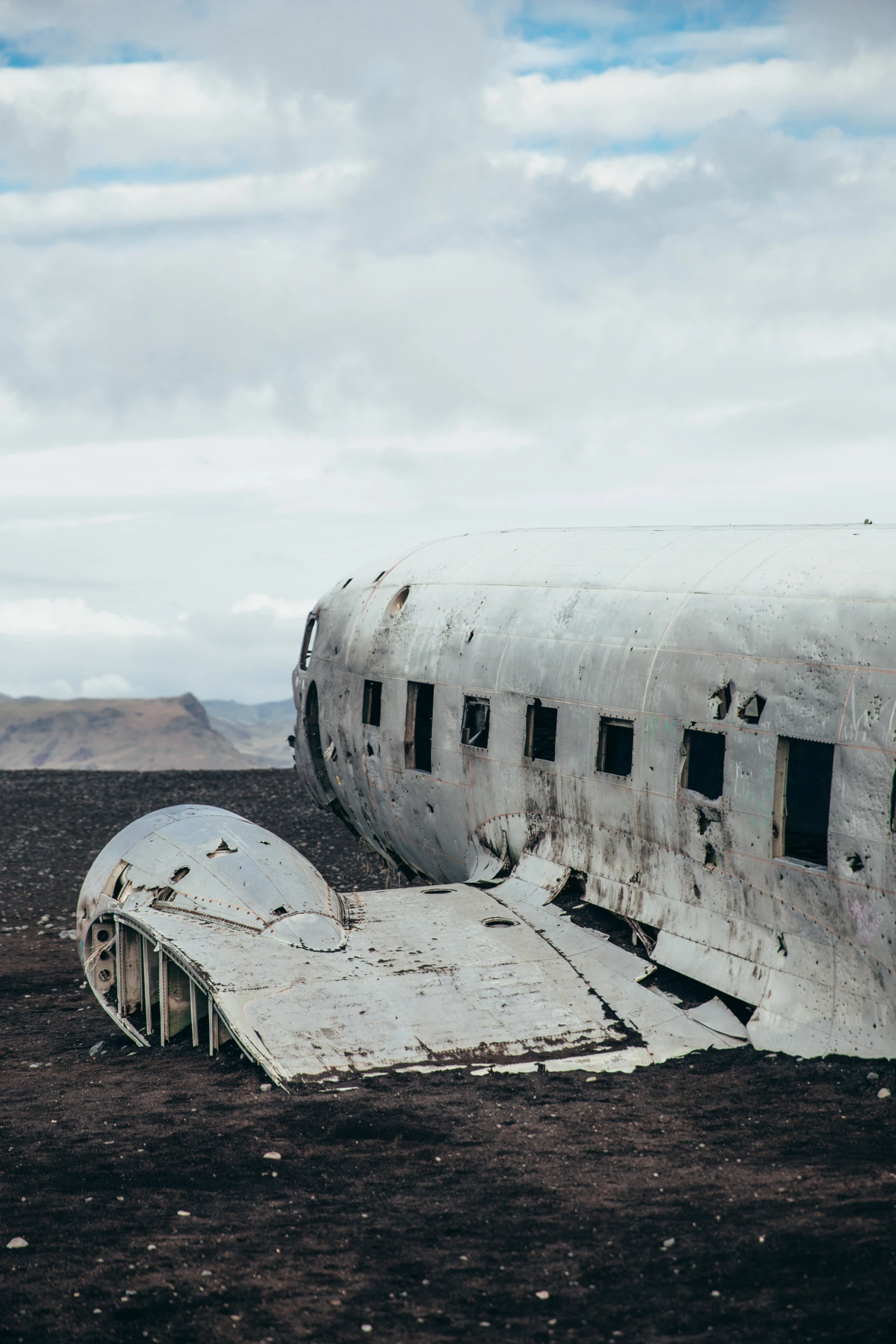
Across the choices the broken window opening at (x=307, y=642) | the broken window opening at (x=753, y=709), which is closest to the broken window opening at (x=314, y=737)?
the broken window opening at (x=307, y=642)

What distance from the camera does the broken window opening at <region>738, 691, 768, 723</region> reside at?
11.5m

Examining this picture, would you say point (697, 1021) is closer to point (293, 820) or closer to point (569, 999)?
point (569, 999)

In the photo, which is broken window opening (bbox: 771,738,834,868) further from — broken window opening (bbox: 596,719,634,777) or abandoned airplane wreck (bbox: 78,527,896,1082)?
broken window opening (bbox: 596,719,634,777)

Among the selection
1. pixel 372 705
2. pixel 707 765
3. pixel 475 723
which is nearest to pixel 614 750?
pixel 475 723

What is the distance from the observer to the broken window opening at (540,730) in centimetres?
1465

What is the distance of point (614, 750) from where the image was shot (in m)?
13.6

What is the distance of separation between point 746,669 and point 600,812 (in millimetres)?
2843

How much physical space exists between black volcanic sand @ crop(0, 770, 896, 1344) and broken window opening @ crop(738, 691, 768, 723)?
130 inches

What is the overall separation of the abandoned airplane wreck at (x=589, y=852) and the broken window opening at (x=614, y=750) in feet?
0.11

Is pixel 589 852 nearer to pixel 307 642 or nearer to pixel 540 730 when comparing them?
pixel 540 730

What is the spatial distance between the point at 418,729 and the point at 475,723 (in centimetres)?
168

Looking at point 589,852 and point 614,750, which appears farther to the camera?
point 589,852

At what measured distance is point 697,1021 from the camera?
12.0m

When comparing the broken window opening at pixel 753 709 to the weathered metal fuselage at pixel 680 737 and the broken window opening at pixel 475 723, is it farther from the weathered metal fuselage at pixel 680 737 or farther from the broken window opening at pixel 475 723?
the broken window opening at pixel 475 723
